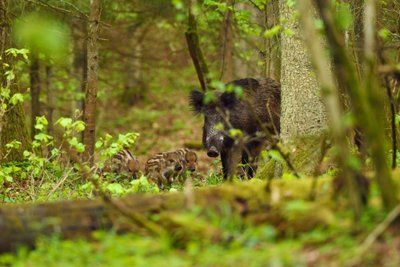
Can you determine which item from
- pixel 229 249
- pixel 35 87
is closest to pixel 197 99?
pixel 35 87

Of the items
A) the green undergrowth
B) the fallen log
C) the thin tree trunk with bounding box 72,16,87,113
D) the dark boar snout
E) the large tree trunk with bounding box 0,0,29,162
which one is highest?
the thin tree trunk with bounding box 72,16,87,113

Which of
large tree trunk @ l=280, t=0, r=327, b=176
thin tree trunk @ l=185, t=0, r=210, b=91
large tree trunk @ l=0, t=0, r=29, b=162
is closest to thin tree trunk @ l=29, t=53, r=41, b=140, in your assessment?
thin tree trunk @ l=185, t=0, r=210, b=91

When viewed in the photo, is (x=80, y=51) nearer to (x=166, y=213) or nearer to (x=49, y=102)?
(x=49, y=102)

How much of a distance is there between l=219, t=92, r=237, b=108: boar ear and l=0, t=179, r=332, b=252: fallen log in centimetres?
826

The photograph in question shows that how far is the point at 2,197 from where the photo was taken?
1145 cm

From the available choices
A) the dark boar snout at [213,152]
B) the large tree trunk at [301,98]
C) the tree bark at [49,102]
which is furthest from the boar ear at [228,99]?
the tree bark at [49,102]

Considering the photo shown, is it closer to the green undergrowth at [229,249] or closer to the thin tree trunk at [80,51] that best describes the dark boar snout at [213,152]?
the thin tree trunk at [80,51]

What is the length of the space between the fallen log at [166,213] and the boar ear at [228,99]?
8265 mm

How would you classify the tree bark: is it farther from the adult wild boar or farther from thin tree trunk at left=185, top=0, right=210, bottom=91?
the adult wild boar

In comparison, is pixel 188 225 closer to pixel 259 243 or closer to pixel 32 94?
pixel 259 243

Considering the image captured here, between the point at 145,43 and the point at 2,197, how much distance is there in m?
18.9

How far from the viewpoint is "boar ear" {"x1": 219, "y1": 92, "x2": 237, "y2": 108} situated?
1420 centimetres

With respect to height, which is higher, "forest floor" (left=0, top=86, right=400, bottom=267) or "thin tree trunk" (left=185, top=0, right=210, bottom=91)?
"thin tree trunk" (left=185, top=0, right=210, bottom=91)

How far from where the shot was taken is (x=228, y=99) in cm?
1426
